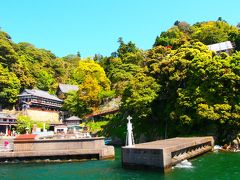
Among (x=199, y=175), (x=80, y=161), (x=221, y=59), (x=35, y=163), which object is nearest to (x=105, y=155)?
(x=80, y=161)

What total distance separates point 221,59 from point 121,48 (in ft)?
191

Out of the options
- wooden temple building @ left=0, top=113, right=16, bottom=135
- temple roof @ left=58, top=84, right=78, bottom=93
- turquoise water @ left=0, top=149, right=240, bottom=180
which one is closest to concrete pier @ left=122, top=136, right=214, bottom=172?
turquoise water @ left=0, top=149, right=240, bottom=180

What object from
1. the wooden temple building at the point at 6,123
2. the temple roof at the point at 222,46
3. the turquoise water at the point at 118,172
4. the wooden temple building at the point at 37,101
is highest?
the temple roof at the point at 222,46

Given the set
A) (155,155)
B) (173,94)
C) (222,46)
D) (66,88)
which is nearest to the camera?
(155,155)

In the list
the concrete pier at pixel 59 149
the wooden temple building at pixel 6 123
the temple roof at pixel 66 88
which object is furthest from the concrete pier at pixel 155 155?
the temple roof at pixel 66 88

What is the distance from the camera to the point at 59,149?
28000mm

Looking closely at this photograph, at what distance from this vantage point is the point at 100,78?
73.9m

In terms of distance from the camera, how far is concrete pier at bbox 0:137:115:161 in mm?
27594

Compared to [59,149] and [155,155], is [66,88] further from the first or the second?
[155,155]

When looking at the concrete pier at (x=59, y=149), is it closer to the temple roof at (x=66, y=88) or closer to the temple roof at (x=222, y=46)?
the temple roof at (x=66, y=88)

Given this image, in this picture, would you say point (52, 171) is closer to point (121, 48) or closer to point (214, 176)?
point (214, 176)

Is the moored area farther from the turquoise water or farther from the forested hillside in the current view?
the forested hillside

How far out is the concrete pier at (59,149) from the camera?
27594 mm

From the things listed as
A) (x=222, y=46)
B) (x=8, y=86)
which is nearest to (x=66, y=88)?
(x=8, y=86)
